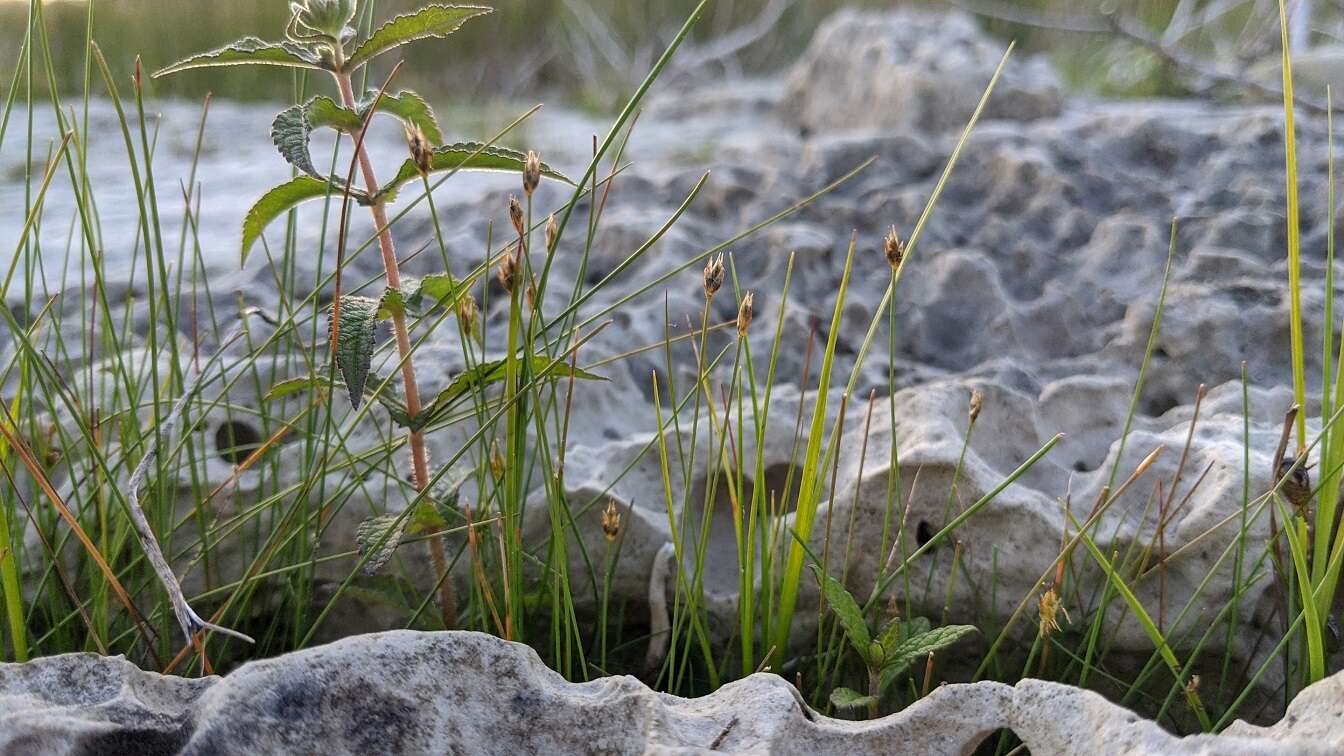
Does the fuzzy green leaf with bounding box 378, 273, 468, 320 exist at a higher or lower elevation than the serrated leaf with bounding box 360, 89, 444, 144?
lower

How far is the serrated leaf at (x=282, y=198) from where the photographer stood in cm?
92

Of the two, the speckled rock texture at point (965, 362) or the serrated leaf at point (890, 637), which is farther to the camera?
the serrated leaf at point (890, 637)

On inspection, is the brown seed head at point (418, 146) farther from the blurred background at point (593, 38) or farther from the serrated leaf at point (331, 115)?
the blurred background at point (593, 38)

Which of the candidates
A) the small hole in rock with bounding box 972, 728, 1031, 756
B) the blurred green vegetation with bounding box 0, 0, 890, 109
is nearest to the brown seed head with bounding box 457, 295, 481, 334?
the small hole in rock with bounding box 972, 728, 1031, 756

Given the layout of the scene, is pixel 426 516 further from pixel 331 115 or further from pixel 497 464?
pixel 331 115

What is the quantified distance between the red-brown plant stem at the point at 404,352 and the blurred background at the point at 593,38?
13.4 feet

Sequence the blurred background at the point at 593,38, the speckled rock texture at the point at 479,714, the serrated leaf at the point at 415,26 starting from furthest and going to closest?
the blurred background at the point at 593,38, the serrated leaf at the point at 415,26, the speckled rock texture at the point at 479,714

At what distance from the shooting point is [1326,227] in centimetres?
178

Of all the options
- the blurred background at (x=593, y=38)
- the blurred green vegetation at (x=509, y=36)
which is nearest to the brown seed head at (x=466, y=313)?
the blurred background at (x=593, y=38)

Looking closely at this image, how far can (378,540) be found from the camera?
3.12 ft

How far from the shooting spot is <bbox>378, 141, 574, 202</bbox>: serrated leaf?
2.95 ft

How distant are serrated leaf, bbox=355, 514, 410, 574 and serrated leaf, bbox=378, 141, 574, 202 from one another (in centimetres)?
28

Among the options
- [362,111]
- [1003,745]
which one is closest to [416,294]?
[362,111]

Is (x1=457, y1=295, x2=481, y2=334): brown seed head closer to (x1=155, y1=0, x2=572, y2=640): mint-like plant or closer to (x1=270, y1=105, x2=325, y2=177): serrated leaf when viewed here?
(x1=155, y1=0, x2=572, y2=640): mint-like plant
